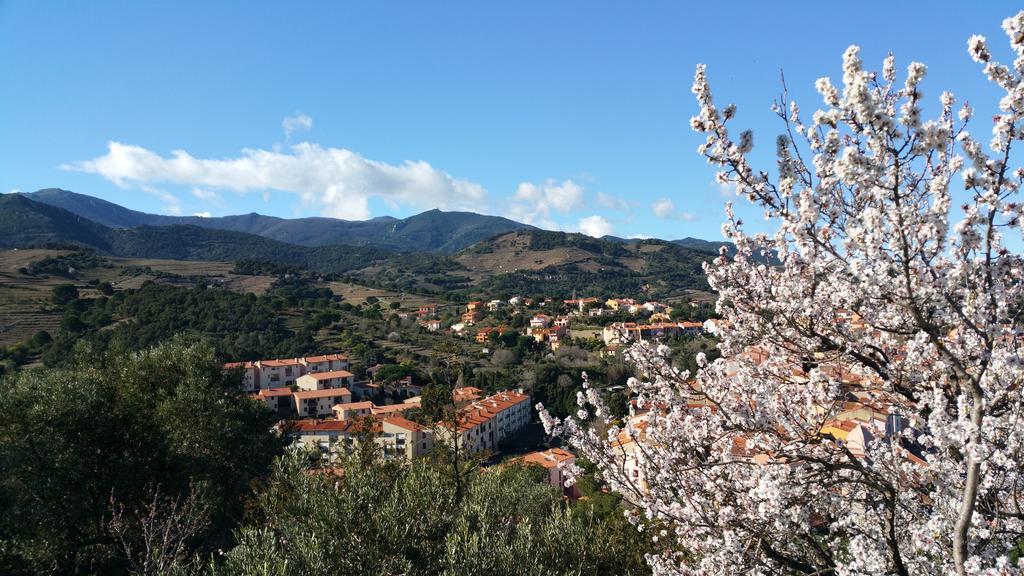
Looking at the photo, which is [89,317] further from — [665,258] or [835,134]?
[665,258]

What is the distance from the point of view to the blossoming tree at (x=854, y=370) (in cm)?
362

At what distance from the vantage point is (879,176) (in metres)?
3.66

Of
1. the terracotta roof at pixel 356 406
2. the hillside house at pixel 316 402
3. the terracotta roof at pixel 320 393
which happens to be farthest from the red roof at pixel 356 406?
the terracotta roof at pixel 320 393

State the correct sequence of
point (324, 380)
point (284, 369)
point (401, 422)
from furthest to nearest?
point (284, 369)
point (324, 380)
point (401, 422)

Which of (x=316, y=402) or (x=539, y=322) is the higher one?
(x=539, y=322)

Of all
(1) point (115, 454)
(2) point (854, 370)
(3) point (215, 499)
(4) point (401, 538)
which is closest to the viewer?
(2) point (854, 370)

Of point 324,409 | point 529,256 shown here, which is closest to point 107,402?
point 324,409

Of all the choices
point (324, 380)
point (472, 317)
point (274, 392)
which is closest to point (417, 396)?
point (324, 380)

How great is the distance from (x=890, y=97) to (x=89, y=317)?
259ft

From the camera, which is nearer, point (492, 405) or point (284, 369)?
point (492, 405)

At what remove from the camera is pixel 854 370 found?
5.29 meters

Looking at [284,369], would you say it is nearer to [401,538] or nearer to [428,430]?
[428,430]

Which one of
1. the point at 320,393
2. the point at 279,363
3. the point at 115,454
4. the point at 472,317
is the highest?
the point at 115,454

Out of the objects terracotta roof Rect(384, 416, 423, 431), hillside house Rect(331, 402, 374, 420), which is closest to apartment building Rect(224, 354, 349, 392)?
hillside house Rect(331, 402, 374, 420)
